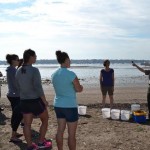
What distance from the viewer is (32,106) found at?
6.77m

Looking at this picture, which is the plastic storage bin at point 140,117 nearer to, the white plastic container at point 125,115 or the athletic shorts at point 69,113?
the white plastic container at point 125,115

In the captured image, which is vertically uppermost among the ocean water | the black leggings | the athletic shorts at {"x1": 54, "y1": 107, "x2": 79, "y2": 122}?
the athletic shorts at {"x1": 54, "y1": 107, "x2": 79, "y2": 122}

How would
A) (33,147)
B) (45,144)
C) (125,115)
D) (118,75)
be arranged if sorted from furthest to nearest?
1. (118,75)
2. (125,115)
3. (45,144)
4. (33,147)

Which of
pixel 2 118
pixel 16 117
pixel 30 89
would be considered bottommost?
pixel 2 118

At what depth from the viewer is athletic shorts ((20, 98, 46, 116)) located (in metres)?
6.76

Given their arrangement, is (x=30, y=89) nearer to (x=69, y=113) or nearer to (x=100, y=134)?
(x=69, y=113)

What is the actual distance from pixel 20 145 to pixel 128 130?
9.19 feet

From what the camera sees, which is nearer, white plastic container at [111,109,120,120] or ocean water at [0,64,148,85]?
white plastic container at [111,109,120,120]

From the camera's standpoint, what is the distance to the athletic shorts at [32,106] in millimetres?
6757

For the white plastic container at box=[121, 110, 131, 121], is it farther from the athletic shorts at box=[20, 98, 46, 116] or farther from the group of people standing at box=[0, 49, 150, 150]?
the athletic shorts at box=[20, 98, 46, 116]

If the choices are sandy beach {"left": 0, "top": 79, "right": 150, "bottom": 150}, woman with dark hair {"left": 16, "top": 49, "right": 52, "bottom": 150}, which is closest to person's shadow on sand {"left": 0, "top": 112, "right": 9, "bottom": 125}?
sandy beach {"left": 0, "top": 79, "right": 150, "bottom": 150}

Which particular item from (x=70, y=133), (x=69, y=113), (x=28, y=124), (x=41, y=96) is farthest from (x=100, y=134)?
(x=69, y=113)

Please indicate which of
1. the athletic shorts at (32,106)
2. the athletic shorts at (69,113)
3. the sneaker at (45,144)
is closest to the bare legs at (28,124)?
the athletic shorts at (32,106)

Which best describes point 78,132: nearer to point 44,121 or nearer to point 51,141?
point 51,141
